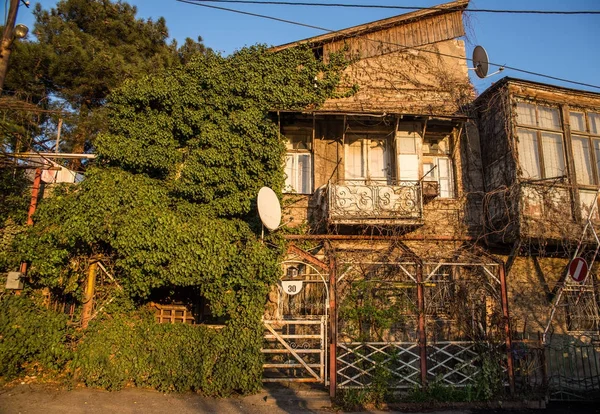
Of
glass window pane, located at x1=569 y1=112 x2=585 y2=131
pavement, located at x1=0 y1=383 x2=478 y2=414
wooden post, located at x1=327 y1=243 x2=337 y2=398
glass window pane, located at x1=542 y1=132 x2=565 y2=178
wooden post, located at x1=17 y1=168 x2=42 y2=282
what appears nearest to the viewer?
pavement, located at x1=0 y1=383 x2=478 y2=414

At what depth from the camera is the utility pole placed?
21.3ft

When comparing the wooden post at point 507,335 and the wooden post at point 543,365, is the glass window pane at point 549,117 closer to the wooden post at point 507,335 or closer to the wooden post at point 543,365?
the wooden post at point 507,335

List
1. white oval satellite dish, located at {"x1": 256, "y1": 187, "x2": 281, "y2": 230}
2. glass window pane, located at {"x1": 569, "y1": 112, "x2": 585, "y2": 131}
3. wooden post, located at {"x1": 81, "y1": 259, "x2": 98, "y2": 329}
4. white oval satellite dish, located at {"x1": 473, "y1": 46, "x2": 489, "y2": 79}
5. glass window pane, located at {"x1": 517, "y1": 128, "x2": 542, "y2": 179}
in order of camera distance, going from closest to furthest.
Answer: white oval satellite dish, located at {"x1": 256, "y1": 187, "x2": 281, "y2": 230} → wooden post, located at {"x1": 81, "y1": 259, "x2": 98, "y2": 329} → glass window pane, located at {"x1": 517, "y1": 128, "x2": 542, "y2": 179} → glass window pane, located at {"x1": 569, "y1": 112, "x2": 585, "y2": 131} → white oval satellite dish, located at {"x1": 473, "y1": 46, "x2": 489, "y2": 79}

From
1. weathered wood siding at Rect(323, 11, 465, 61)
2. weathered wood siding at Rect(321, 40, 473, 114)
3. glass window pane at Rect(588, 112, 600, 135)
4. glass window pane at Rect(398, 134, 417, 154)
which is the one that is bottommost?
glass window pane at Rect(398, 134, 417, 154)

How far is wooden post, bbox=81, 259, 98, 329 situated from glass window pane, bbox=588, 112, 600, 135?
545 inches

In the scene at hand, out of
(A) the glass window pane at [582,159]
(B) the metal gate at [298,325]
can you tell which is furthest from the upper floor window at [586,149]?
(B) the metal gate at [298,325]

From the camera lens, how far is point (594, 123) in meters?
11.6

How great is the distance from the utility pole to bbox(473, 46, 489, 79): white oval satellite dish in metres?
12.0

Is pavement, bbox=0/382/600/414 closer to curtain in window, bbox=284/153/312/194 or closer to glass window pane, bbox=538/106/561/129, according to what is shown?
curtain in window, bbox=284/153/312/194

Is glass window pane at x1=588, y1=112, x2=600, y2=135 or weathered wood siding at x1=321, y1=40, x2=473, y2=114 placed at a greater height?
weathered wood siding at x1=321, y1=40, x2=473, y2=114

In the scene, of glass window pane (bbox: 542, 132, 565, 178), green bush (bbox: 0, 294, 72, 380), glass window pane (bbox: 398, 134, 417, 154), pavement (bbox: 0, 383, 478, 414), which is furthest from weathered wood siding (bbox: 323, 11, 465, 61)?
green bush (bbox: 0, 294, 72, 380)

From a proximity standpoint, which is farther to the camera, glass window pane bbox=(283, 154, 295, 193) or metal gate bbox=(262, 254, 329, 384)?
glass window pane bbox=(283, 154, 295, 193)

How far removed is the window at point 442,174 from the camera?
12.0 m

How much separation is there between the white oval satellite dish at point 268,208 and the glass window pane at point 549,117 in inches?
314
